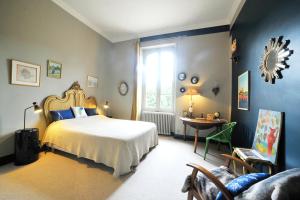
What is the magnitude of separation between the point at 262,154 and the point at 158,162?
Result: 162 centimetres

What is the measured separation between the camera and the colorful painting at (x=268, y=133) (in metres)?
1.57

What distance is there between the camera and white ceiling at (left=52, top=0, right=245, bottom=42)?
10.5ft

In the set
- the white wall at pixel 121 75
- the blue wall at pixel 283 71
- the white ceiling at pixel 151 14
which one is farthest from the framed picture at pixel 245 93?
the white wall at pixel 121 75

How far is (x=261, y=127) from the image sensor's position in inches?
74.5

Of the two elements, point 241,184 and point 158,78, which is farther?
point 158,78

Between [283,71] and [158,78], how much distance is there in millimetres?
3451

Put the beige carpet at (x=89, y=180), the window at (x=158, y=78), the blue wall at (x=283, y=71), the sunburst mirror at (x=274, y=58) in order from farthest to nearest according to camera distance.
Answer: the window at (x=158, y=78) → the beige carpet at (x=89, y=180) → the sunburst mirror at (x=274, y=58) → the blue wall at (x=283, y=71)

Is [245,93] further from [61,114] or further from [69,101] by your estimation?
[69,101]

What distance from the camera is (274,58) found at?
1.65m

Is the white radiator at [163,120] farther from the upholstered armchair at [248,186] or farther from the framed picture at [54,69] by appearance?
the upholstered armchair at [248,186]

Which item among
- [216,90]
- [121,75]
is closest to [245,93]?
[216,90]

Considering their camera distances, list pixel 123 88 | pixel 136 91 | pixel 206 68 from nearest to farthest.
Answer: pixel 206 68 → pixel 136 91 → pixel 123 88

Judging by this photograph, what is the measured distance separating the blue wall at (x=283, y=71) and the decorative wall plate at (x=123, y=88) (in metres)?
3.49

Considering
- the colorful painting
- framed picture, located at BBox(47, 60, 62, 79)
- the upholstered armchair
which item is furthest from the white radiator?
the upholstered armchair
